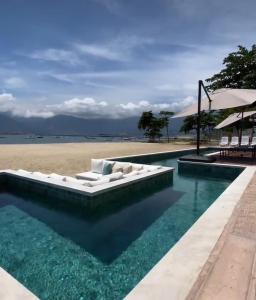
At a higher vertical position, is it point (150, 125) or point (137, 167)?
point (150, 125)

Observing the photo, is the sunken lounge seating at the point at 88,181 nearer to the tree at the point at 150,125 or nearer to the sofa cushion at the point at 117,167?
the sofa cushion at the point at 117,167

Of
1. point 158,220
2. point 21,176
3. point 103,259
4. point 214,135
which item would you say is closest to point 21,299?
point 103,259

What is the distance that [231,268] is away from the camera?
93.4 inches

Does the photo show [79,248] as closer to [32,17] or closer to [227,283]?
[227,283]

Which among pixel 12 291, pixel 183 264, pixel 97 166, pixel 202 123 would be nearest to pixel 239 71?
pixel 202 123

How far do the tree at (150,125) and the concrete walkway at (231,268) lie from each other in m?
51.3

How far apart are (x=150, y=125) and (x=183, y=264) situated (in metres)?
52.9

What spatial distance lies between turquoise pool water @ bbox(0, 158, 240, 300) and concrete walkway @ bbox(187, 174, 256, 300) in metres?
1.10

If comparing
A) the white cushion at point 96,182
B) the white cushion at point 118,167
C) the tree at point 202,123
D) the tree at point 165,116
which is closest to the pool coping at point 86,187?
the white cushion at point 96,182

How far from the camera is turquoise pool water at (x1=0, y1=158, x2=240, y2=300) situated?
9.92 ft

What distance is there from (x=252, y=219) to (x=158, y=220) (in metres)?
1.96

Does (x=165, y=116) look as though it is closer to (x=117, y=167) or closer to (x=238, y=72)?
(x=238, y=72)

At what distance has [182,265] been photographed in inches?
95.3

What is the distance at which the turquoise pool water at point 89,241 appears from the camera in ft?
9.92
